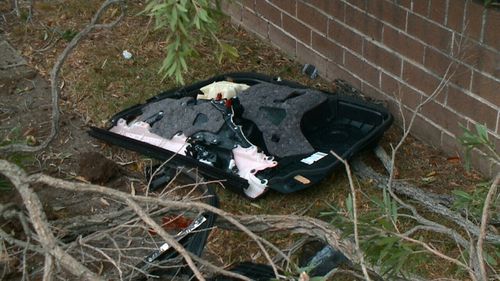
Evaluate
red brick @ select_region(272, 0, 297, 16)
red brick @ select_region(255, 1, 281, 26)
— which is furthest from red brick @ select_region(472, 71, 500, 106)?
red brick @ select_region(255, 1, 281, 26)

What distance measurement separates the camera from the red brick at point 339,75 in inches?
191

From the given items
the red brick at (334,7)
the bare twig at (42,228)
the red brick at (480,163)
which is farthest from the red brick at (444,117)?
the bare twig at (42,228)

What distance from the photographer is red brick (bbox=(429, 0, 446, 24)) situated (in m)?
3.99

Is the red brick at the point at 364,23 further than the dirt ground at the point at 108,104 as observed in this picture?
Yes

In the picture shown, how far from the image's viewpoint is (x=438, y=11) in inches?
159

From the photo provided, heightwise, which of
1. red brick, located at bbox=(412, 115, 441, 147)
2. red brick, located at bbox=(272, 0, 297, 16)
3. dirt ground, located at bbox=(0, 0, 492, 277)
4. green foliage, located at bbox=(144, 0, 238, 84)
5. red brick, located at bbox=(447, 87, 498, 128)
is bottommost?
dirt ground, located at bbox=(0, 0, 492, 277)

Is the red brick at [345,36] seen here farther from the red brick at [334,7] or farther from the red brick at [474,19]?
the red brick at [474,19]

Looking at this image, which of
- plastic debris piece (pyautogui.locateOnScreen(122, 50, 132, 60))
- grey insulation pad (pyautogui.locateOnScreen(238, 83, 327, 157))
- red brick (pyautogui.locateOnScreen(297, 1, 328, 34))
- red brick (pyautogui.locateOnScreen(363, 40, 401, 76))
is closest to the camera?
grey insulation pad (pyautogui.locateOnScreen(238, 83, 327, 157))

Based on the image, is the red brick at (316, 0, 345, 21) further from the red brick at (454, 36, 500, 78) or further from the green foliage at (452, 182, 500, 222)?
the green foliage at (452, 182, 500, 222)

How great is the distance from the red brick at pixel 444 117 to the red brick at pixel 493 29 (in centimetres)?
49

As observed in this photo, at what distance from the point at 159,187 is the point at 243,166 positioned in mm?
478

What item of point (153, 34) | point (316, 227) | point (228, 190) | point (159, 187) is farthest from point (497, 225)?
point (153, 34)

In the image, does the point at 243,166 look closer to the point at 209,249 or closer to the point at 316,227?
the point at 209,249

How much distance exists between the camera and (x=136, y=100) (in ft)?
16.6
